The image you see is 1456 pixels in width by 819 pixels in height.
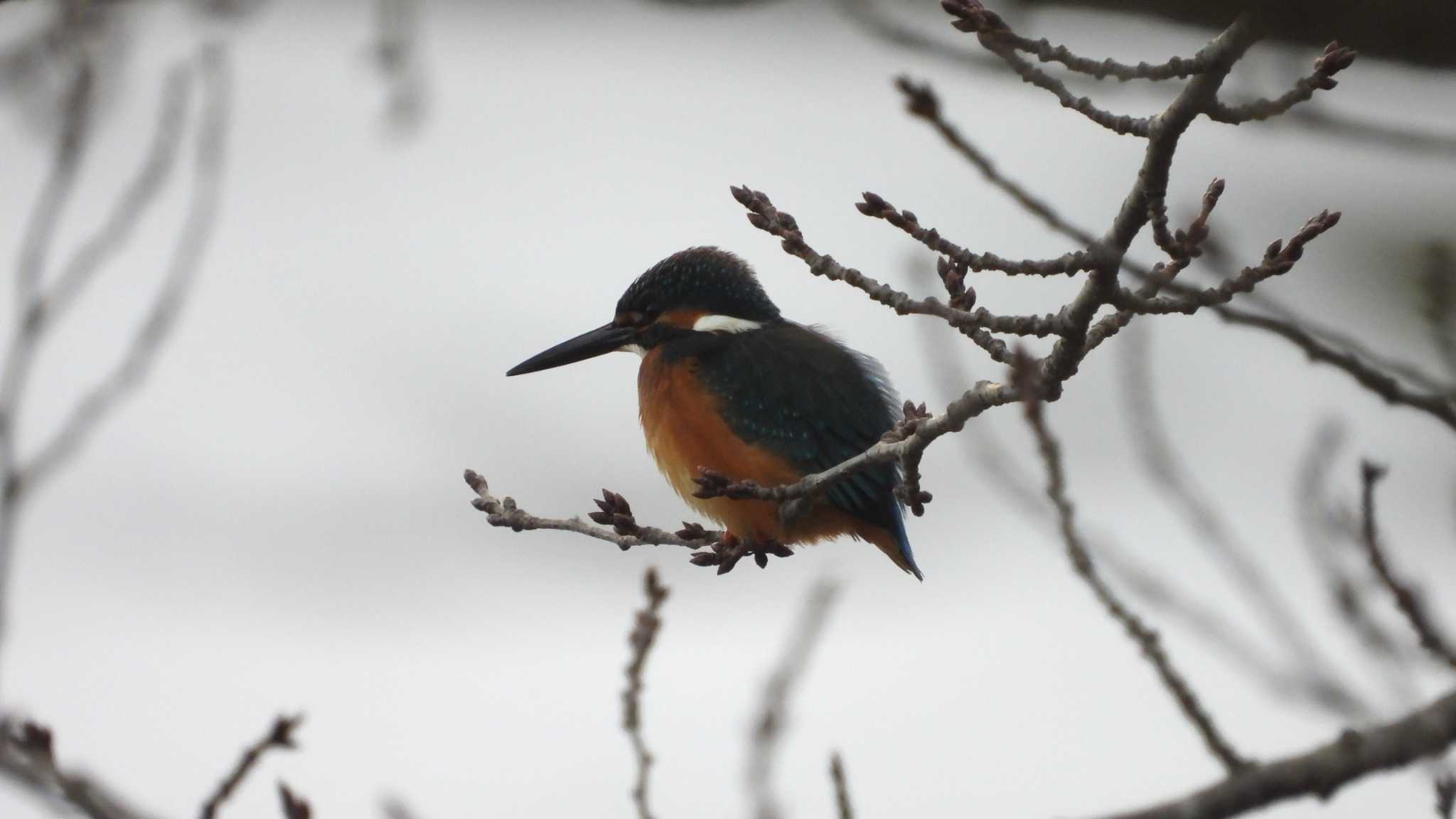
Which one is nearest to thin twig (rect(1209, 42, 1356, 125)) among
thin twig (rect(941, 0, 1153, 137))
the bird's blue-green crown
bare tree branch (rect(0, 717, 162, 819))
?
thin twig (rect(941, 0, 1153, 137))

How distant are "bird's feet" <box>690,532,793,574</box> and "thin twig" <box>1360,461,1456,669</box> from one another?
1341 mm

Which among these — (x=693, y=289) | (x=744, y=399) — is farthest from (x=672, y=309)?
(x=744, y=399)

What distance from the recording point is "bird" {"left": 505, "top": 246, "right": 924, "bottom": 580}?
3701 mm

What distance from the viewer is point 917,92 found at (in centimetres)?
185

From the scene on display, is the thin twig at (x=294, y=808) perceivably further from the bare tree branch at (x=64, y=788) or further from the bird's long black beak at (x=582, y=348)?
the bird's long black beak at (x=582, y=348)

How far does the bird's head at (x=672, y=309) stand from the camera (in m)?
4.42

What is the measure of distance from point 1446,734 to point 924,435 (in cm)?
97

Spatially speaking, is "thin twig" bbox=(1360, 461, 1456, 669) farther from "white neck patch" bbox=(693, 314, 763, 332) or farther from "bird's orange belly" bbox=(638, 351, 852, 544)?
"white neck patch" bbox=(693, 314, 763, 332)

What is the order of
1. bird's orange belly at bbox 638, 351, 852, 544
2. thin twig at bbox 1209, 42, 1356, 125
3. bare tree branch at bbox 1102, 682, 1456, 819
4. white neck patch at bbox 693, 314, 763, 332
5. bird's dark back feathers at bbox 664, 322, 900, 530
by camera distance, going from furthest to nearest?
white neck patch at bbox 693, 314, 763, 332 < bird's dark back feathers at bbox 664, 322, 900, 530 < bird's orange belly at bbox 638, 351, 852, 544 < thin twig at bbox 1209, 42, 1356, 125 < bare tree branch at bbox 1102, 682, 1456, 819

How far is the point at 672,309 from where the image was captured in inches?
175

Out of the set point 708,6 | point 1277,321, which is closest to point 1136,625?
point 1277,321

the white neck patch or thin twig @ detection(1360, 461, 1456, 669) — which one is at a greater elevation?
thin twig @ detection(1360, 461, 1456, 669)

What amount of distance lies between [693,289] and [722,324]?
13cm

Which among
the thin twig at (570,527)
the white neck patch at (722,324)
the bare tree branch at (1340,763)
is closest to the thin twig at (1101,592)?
the bare tree branch at (1340,763)
